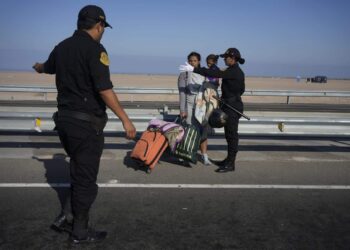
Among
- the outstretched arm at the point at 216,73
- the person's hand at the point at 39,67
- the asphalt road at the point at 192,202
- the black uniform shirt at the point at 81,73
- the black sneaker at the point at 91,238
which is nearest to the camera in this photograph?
the black uniform shirt at the point at 81,73

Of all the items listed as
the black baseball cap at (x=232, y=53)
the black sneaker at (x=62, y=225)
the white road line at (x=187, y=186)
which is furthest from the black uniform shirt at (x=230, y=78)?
the black sneaker at (x=62, y=225)

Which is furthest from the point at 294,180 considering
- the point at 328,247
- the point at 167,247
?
the point at 167,247

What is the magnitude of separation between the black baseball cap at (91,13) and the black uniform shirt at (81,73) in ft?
0.45

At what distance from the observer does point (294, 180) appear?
5848 millimetres

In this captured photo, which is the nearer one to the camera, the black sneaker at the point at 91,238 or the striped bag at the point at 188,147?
the black sneaker at the point at 91,238

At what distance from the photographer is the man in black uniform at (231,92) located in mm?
6063

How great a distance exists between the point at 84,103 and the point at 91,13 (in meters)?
0.79

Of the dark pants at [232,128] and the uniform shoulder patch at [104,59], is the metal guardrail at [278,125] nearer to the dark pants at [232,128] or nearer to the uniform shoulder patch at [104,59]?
the dark pants at [232,128]

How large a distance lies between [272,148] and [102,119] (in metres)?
5.20

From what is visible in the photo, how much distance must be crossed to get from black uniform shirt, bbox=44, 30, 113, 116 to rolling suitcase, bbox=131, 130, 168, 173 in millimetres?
2342

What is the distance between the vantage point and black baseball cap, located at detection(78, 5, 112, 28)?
3.50m

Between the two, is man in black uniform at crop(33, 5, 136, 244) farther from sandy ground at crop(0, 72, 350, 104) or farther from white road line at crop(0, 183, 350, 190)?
sandy ground at crop(0, 72, 350, 104)

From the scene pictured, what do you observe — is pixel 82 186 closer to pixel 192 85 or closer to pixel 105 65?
pixel 105 65

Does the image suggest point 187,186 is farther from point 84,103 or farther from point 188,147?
point 84,103
